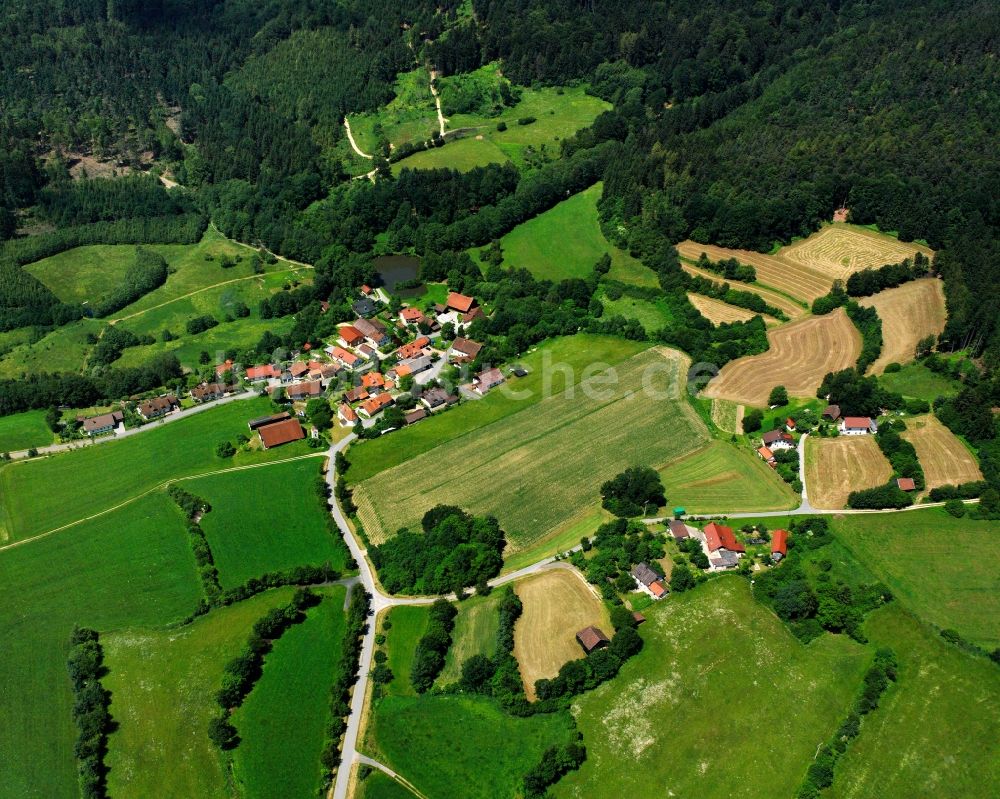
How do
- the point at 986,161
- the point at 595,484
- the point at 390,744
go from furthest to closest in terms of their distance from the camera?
1. the point at 986,161
2. the point at 595,484
3. the point at 390,744

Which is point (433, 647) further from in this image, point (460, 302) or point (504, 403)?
point (460, 302)

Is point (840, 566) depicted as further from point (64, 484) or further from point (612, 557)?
point (64, 484)

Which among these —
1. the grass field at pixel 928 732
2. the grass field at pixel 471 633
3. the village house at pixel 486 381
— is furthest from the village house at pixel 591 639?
the village house at pixel 486 381

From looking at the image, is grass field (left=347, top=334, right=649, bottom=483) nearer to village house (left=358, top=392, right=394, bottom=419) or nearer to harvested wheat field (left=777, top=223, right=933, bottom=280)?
village house (left=358, top=392, right=394, bottom=419)

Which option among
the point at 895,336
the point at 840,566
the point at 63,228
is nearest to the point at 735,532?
the point at 840,566

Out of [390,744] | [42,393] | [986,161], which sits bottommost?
[390,744]

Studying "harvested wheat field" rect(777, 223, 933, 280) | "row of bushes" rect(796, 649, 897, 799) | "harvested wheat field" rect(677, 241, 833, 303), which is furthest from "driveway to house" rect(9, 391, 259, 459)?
"harvested wheat field" rect(777, 223, 933, 280)
